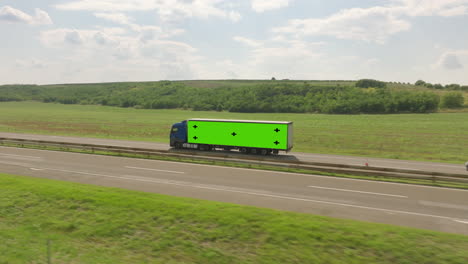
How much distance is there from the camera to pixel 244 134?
92.8ft

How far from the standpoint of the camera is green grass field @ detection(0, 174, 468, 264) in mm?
9617

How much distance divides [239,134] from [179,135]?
6830 mm

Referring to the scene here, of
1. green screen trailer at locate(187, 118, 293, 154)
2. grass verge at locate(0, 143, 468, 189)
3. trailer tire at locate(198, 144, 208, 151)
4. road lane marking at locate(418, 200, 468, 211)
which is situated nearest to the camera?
road lane marking at locate(418, 200, 468, 211)

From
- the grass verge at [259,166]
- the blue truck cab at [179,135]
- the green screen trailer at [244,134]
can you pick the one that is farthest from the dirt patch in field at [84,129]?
the green screen trailer at [244,134]

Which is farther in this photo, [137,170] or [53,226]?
[137,170]

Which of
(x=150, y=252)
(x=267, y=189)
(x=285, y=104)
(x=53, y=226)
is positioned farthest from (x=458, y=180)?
(x=285, y=104)

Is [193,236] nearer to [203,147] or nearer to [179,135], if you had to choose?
[203,147]

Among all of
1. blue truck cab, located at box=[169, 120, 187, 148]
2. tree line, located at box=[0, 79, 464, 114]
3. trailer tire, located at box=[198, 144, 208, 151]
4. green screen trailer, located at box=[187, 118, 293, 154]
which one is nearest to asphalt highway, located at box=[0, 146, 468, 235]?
green screen trailer, located at box=[187, 118, 293, 154]

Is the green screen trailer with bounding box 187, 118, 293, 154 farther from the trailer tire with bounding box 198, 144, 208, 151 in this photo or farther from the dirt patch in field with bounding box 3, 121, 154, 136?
the dirt patch in field with bounding box 3, 121, 154, 136

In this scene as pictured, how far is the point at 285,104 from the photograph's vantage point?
357ft

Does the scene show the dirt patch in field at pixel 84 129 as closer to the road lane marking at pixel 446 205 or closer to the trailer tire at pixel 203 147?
the trailer tire at pixel 203 147

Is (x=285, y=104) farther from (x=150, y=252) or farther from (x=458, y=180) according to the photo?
(x=150, y=252)

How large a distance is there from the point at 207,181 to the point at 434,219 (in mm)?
11762

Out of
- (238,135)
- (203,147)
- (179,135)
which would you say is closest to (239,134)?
(238,135)
